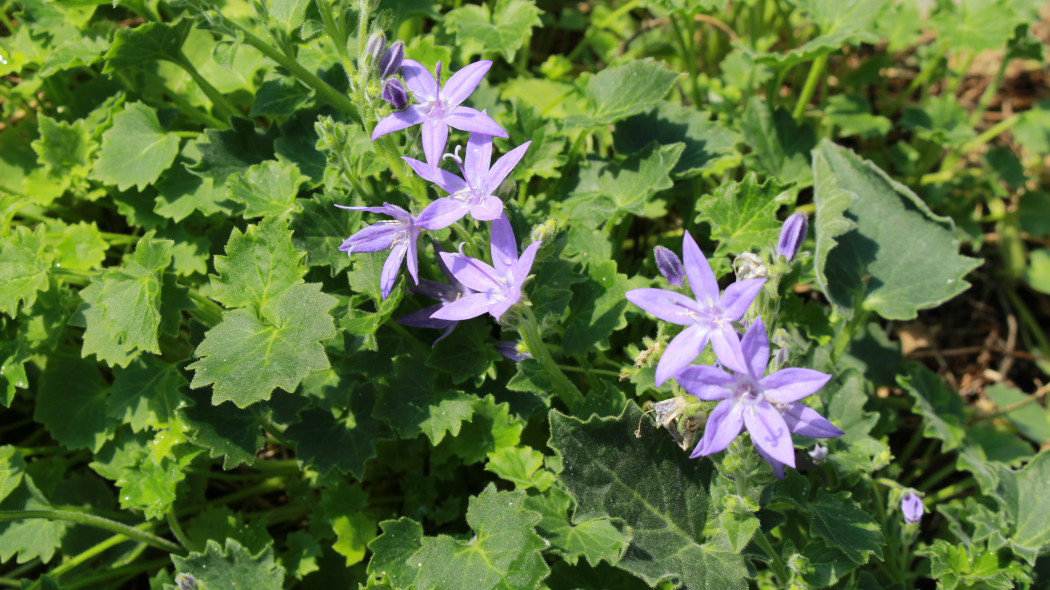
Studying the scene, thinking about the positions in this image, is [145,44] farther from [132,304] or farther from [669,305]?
[669,305]

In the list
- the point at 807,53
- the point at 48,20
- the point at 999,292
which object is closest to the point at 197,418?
the point at 48,20

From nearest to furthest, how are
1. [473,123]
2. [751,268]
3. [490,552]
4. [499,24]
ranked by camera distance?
[751,268]
[473,123]
[490,552]
[499,24]

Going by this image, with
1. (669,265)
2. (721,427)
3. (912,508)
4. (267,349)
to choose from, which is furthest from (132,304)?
(912,508)

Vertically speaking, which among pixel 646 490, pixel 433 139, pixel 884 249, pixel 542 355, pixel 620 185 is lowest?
pixel 646 490

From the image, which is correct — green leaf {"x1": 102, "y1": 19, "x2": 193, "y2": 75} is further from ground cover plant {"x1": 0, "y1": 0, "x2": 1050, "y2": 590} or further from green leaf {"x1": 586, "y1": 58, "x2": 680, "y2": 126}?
green leaf {"x1": 586, "y1": 58, "x2": 680, "y2": 126}

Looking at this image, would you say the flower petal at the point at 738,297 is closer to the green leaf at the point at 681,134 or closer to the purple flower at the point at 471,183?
the purple flower at the point at 471,183

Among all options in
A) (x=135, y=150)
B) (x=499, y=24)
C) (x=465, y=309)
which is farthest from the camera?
(x=499, y=24)

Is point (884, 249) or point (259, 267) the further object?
point (884, 249)
